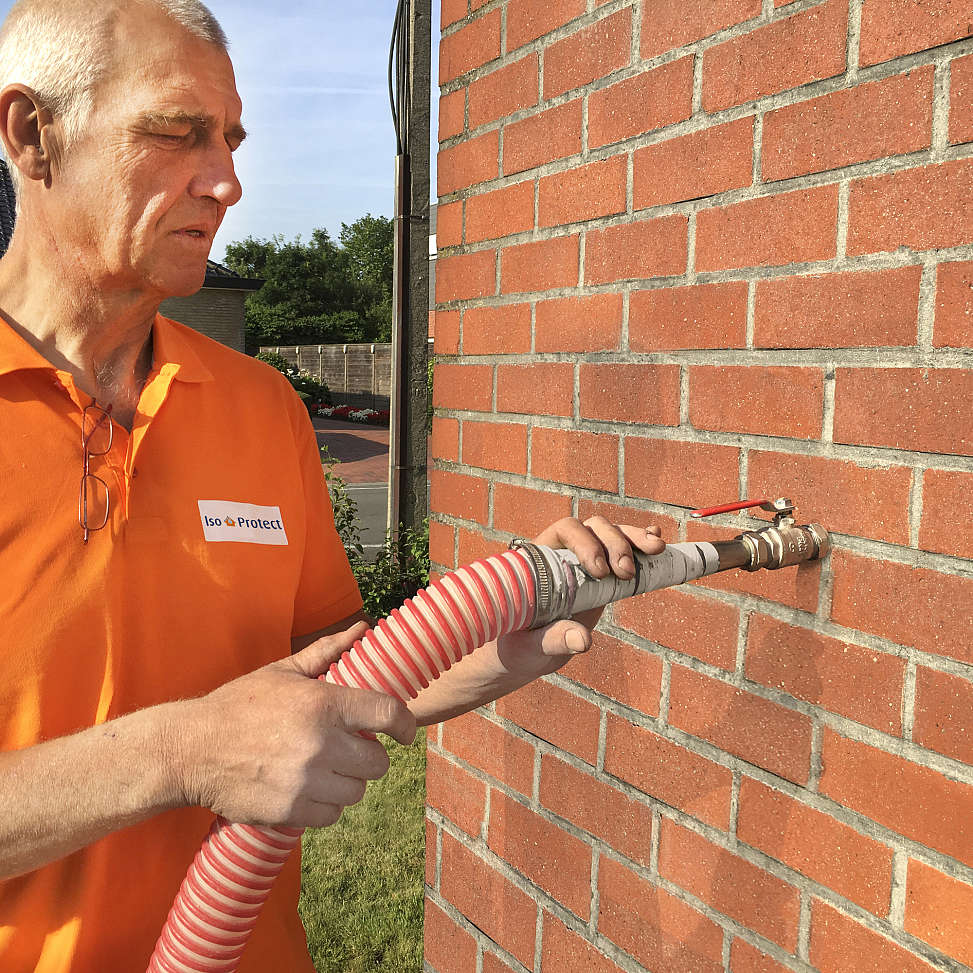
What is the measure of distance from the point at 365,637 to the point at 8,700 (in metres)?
0.63

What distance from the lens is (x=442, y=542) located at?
2.33 meters

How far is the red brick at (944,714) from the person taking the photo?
1.21 metres

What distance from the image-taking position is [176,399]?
1783 millimetres

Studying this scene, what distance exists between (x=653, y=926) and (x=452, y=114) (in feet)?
6.03

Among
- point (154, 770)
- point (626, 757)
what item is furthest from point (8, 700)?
point (626, 757)

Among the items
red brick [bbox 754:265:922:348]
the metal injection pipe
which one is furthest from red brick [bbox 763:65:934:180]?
the metal injection pipe

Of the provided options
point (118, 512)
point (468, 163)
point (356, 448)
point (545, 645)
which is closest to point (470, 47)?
point (468, 163)

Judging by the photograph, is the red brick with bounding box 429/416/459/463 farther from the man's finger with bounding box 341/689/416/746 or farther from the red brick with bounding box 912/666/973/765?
the red brick with bounding box 912/666/973/765

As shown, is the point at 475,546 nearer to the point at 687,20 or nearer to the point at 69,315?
the point at 69,315

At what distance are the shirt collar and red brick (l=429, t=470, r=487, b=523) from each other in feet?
2.15

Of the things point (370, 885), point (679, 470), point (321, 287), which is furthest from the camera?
point (321, 287)

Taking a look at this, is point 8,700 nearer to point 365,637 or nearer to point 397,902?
point 365,637

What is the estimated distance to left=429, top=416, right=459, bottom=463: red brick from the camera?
2254 millimetres

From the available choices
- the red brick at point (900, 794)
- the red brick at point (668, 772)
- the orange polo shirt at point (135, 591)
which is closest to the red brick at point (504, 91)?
the orange polo shirt at point (135, 591)
